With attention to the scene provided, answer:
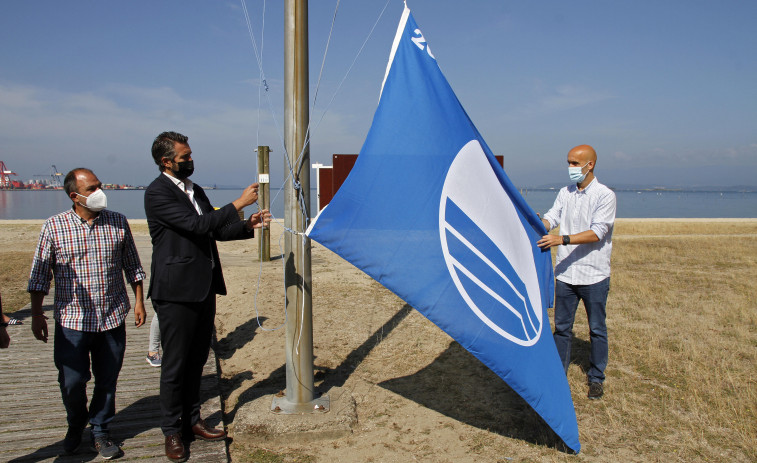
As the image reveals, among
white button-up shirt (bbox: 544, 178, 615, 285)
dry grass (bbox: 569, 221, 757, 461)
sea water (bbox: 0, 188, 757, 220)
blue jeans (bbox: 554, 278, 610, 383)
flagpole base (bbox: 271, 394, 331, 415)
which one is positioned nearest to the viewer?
dry grass (bbox: 569, 221, 757, 461)

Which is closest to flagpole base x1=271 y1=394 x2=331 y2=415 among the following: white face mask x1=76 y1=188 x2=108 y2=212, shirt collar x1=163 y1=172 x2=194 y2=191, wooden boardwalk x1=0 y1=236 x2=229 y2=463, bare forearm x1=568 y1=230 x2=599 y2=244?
wooden boardwalk x1=0 y1=236 x2=229 y2=463

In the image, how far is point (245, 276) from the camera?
9797mm

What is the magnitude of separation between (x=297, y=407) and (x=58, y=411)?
1966mm

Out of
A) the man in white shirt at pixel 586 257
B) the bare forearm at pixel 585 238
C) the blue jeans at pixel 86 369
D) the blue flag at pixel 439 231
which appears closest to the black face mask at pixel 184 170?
the blue flag at pixel 439 231

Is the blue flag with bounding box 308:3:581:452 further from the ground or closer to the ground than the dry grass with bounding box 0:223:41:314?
further from the ground

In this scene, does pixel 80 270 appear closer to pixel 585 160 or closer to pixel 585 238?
pixel 585 238

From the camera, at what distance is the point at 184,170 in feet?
11.1

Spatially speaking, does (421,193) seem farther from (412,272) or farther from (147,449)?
(147,449)

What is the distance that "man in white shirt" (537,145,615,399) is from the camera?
4238mm

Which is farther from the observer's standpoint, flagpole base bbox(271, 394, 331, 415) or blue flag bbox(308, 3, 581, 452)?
flagpole base bbox(271, 394, 331, 415)

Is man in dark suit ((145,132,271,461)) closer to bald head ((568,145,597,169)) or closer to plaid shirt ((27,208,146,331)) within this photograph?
plaid shirt ((27,208,146,331))

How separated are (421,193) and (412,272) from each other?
56cm

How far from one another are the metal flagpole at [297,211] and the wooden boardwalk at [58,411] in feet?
2.36

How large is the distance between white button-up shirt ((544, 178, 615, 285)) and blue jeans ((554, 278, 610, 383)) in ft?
0.28
